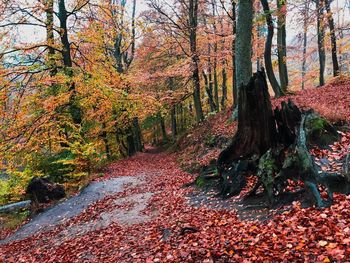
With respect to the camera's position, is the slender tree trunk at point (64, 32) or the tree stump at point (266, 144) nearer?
the tree stump at point (266, 144)

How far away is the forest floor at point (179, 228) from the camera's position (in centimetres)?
390

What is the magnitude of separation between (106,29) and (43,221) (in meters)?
11.8

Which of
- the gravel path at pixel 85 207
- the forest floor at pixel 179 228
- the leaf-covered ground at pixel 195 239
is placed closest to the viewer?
the leaf-covered ground at pixel 195 239

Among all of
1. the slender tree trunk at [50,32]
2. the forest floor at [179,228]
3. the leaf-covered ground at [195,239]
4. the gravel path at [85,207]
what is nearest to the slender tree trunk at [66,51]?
the slender tree trunk at [50,32]

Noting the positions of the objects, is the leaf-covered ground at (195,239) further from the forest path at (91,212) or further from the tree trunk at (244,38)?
the tree trunk at (244,38)

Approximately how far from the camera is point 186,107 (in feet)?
110

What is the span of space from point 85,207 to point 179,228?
5412 mm

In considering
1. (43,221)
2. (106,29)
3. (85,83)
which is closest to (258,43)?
(106,29)

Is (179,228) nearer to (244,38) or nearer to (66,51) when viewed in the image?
(244,38)

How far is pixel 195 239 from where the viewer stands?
5.08 metres

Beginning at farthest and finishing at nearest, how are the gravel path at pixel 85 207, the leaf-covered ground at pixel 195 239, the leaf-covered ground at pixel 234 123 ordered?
the leaf-covered ground at pixel 234 123 → the gravel path at pixel 85 207 → the leaf-covered ground at pixel 195 239

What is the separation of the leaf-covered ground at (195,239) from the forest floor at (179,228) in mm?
Result: 12

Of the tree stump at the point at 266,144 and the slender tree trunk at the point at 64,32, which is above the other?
the slender tree trunk at the point at 64,32

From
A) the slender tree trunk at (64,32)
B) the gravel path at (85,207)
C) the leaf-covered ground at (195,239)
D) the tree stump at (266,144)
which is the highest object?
the slender tree trunk at (64,32)
